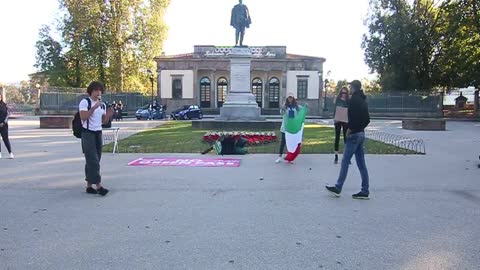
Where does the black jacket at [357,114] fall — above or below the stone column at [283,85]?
below

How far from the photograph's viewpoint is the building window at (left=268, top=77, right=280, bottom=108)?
5838 centimetres

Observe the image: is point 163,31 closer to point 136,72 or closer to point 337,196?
point 136,72

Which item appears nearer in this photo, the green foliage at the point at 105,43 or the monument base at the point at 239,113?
the monument base at the point at 239,113

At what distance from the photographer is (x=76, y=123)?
7.45 m

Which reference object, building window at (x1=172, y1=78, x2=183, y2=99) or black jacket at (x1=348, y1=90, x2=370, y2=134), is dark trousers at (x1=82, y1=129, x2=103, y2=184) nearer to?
black jacket at (x1=348, y1=90, x2=370, y2=134)

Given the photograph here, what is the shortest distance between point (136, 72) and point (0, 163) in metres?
48.1

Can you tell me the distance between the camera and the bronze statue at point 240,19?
25156mm

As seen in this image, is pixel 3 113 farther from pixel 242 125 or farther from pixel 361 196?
pixel 242 125

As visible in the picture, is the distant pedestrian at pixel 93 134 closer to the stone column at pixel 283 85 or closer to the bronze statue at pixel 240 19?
the bronze statue at pixel 240 19

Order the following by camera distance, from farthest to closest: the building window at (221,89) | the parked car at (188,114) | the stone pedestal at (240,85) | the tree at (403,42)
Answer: the building window at (221,89)
the tree at (403,42)
the parked car at (188,114)
the stone pedestal at (240,85)

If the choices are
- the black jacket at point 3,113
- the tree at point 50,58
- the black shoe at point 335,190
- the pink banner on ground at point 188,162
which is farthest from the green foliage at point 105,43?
the black shoe at point 335,190

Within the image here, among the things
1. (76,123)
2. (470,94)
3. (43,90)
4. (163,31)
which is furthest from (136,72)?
(76,123)

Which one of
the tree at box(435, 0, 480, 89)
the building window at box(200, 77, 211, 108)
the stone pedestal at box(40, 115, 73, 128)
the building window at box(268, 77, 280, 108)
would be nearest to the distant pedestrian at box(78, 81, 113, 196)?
the stone pedestal at box(40, 115, 73, 128)

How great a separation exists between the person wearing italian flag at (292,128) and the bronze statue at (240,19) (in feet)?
48.0
